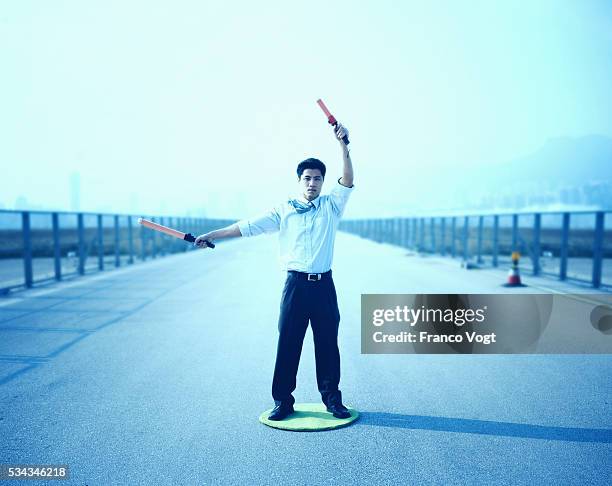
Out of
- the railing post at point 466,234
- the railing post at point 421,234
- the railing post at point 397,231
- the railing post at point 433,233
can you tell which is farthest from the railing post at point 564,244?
the railing post at point 397,231

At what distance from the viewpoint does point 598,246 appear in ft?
41.5

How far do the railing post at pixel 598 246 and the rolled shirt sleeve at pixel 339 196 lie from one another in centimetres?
1023

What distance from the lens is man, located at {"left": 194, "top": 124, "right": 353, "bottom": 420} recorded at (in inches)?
171

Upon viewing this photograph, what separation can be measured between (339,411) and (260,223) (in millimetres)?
1597

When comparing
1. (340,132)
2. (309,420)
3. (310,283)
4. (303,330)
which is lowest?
(309,420)

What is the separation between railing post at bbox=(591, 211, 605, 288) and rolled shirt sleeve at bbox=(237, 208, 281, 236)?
10504 millimetres

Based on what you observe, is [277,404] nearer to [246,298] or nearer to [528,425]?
[528,425]

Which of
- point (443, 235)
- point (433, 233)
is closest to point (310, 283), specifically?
point (443, 235)

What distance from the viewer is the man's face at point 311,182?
4.40m

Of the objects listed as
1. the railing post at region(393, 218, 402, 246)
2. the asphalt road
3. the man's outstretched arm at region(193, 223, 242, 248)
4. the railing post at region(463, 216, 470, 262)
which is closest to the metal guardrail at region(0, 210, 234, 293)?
the asphalt road

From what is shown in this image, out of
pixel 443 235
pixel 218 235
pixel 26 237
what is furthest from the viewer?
pixel 443 235

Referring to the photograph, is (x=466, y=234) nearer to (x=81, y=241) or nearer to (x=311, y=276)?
(x=81, y=241)

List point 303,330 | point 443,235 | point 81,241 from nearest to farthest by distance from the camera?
point 303,330 → point 81,241 → point 443,235

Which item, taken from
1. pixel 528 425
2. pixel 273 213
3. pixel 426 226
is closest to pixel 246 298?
pixel 273 213
